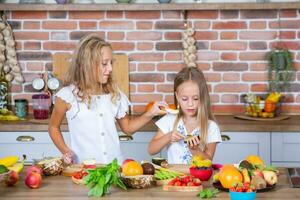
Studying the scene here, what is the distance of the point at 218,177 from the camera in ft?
8.99

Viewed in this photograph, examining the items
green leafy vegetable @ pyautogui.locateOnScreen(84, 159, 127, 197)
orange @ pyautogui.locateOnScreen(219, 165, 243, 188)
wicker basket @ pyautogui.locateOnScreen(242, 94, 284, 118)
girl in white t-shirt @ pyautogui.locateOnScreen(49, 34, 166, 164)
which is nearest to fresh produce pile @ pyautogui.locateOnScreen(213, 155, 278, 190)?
orange @ pyautogui.locateOnScreen(219, 165, 243, 188)

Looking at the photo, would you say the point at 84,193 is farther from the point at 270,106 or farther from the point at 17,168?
the point at 270,106

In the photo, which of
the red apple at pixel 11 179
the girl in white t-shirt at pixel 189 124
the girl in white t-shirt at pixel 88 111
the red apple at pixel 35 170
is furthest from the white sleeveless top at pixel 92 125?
the red apple at pixel 11 179

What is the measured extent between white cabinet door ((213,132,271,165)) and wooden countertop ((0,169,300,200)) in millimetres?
1718

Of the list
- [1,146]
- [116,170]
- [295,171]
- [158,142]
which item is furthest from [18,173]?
[1,146]

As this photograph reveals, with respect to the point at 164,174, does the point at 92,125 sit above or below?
above

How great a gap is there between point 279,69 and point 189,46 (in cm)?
70

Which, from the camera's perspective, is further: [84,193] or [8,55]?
[8,55]

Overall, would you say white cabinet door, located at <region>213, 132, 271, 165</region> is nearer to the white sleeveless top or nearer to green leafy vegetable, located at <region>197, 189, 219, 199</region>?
the white sleeveless top

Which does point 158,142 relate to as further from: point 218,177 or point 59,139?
point 218,177

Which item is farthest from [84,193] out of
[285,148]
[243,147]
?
[285,148]

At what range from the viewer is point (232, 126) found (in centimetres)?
453

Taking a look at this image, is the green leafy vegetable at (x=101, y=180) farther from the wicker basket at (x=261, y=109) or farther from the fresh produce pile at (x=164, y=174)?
the wicker basket at (x=261, y=109)

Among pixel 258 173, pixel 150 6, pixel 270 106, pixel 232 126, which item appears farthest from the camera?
pixel 150 6
